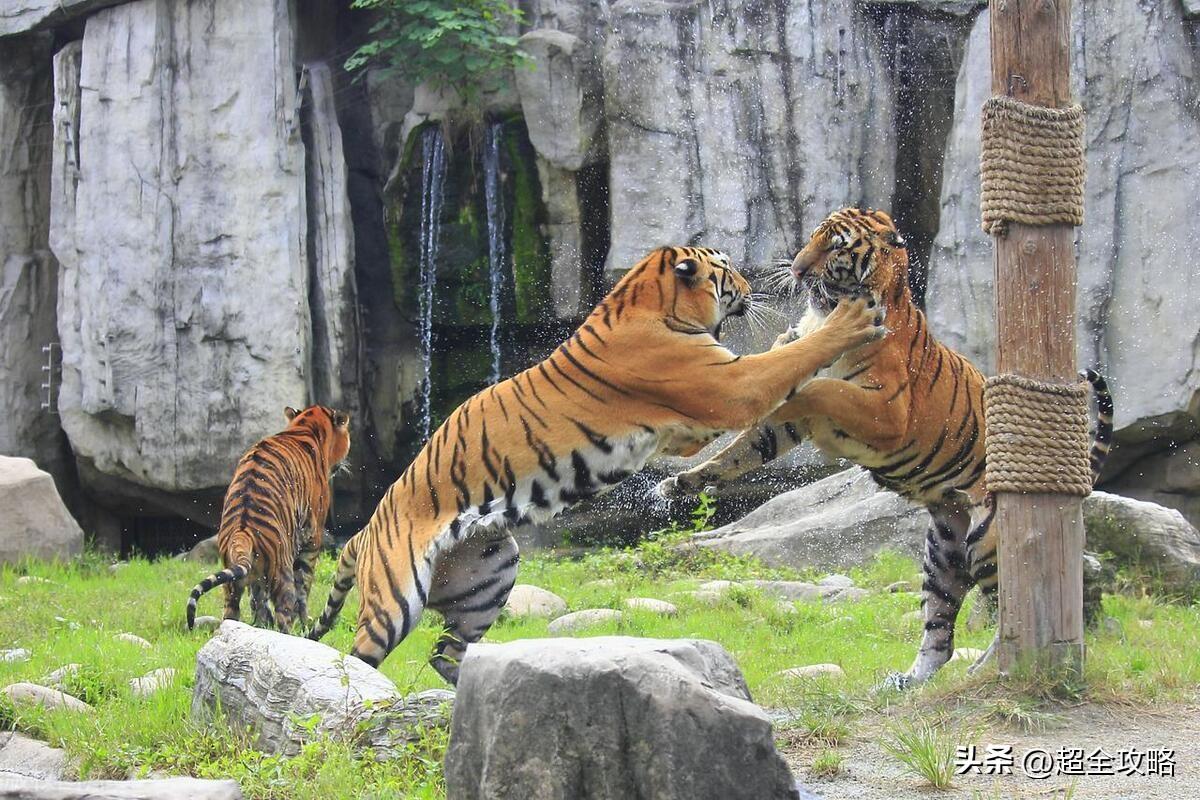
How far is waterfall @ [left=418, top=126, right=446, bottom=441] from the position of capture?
11.8m

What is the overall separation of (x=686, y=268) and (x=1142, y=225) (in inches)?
236

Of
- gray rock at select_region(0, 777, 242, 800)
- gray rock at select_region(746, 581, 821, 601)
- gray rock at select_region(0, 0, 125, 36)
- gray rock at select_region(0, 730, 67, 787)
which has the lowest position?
gray rock at select_region(746, 581, 821, 601)

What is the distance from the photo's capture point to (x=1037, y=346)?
4594mm

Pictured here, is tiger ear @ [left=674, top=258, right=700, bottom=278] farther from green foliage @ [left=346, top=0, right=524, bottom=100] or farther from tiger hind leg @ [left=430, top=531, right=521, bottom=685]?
green foliage @ [left=346, top=0, right=524, bottom=100]

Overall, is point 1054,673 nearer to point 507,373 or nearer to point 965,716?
point 965,716

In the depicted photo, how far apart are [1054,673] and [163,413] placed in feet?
26.9

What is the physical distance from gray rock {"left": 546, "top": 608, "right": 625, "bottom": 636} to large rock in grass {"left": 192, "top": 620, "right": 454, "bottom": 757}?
237 centimetres

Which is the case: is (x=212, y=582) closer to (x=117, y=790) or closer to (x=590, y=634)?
(x=590, y=634)

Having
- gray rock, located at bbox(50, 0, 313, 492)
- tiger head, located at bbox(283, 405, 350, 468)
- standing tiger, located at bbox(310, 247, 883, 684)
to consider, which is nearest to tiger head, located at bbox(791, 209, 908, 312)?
standing tiger, located at bbox(310, 247, 883, 684)

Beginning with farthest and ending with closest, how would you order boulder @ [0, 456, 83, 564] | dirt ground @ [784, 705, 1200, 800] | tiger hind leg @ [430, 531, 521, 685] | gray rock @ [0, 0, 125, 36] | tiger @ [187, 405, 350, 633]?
1. gray rock @ [0, 0, 125, 36]
2. boulder @ [0, 456, 83, 564]
3. tiger @ [187, 405, 350, 633]
4. tiger hind leg @ [430, 531, 521, 685]
5. dirt ground @ [784, 705, 1200, 800]

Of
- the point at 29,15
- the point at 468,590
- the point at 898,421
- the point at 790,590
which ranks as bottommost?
the point at 790,590

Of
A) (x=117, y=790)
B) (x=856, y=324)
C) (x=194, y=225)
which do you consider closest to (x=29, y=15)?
(x=194, y=225)

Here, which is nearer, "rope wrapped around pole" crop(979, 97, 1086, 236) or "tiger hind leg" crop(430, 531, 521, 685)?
"rope wrapped around pole" crop(979, 97, 1086, 236)

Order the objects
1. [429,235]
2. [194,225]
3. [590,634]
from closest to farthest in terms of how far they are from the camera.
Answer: [590,634] < [194,225] < [429,235]
